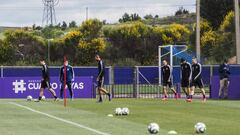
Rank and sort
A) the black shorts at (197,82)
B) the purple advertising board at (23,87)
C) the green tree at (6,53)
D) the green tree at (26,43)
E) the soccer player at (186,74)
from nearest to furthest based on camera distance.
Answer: the black shorts at (197,82) < the soccer player at (186,74) < the purple advertising board at (23,87) < the green tree at (6,53) < the green tree at (26,43)

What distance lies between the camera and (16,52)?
86.3 metres

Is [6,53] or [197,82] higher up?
[6,53]

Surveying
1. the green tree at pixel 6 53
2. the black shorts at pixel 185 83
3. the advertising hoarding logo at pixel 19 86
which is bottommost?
the advertising hoarding logo at pixel 19 86

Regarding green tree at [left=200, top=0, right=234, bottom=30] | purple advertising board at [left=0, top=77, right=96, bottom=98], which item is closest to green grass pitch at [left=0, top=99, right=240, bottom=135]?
purple advertising board at [left=0, top=77, right=96, bottom=98]

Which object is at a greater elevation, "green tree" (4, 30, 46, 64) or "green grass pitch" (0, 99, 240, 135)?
"green tree" (4, 30, 46, 64)

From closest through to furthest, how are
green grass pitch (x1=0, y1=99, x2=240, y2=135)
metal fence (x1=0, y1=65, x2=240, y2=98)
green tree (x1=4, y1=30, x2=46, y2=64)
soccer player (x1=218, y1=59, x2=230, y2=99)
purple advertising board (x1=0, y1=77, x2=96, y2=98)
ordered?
green grass pitch (x1=0, y1=99, x2=240, y2=135)
soccer player (x1=218, y1=59, x2=230, y2=99)
purple advertising board (x1=0, y1=77, x2=96, y2=98)
metal fence (x1=0, y1=65, x2=240, y2=98)
green tree (x1=4, y1=30, x2=46, y2=64)

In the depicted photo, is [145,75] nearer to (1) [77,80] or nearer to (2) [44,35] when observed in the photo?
(1) [77,80]

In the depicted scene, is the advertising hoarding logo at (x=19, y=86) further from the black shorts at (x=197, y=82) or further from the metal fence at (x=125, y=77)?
the black shorts at (x=197, y=82)

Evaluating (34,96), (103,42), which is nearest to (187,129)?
(34,96)

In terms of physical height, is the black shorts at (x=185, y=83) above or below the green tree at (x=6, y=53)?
below

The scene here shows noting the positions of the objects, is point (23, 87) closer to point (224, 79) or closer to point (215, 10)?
point (224, 79)

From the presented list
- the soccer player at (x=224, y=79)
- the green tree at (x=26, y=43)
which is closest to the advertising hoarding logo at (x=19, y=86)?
the soccer player at (x=224, y=79)

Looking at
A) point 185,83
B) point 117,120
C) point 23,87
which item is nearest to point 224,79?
point 185,83

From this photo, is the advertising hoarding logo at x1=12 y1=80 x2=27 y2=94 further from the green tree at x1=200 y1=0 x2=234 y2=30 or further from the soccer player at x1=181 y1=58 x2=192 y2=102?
the green tree at x1=200 y1=0 x2=234 y2=30
